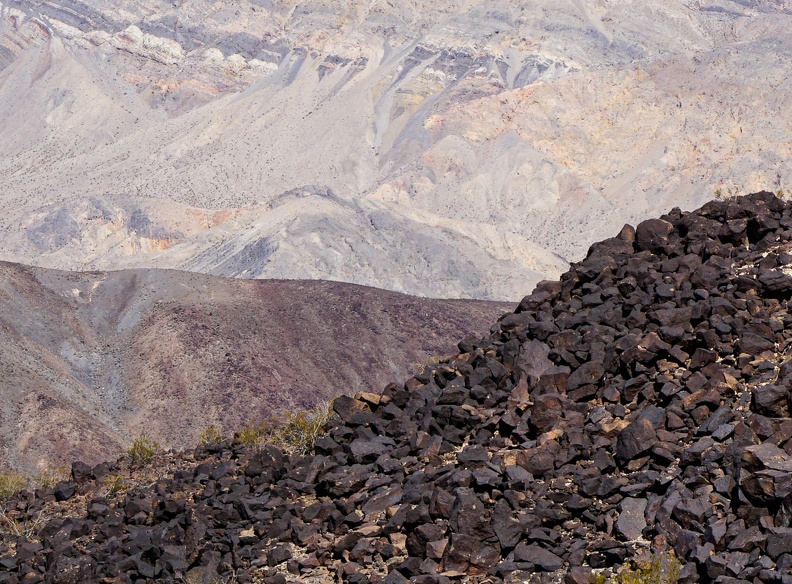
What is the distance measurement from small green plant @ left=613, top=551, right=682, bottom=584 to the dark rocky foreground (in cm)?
12

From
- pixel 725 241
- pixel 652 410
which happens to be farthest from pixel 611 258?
pixel 652 410

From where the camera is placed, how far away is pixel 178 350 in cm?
4975

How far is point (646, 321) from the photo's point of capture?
13109mm

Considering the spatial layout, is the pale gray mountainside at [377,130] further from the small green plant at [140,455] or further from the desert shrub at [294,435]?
the desert shrub at [294,435]

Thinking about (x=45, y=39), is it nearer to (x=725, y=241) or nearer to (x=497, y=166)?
(x=497, y=166)

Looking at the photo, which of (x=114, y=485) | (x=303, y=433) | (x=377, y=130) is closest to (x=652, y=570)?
(x=303, y=433)

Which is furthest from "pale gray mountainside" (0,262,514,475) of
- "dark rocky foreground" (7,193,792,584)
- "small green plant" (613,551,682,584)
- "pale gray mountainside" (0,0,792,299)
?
→ "small green plant" (613,551,682,584)

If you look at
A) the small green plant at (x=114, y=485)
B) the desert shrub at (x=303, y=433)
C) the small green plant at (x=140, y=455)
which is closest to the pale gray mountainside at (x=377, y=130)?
the small green plant at (x=140, y=455)

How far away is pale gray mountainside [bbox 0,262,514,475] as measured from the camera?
42000 mm

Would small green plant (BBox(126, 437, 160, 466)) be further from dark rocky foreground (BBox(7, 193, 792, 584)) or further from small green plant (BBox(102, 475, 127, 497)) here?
small green plant (BBox(102, 475, 127, 497))

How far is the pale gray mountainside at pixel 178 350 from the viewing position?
42.0 meters

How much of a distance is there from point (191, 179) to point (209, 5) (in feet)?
109

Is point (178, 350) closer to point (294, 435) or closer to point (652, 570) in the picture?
point (294, 435)

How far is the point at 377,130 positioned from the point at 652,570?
99374mm
